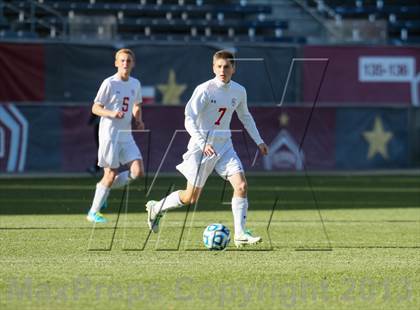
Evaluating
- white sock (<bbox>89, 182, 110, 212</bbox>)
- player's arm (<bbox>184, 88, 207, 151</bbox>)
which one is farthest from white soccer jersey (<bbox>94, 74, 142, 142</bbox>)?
player's arm (<bbox>184, 88, 207, 151</bbox>)

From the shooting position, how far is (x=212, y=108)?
11977mm

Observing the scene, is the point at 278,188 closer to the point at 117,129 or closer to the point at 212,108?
the point at 117,129

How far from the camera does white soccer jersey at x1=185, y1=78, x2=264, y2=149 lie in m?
11.8

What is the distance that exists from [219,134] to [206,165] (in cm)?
36

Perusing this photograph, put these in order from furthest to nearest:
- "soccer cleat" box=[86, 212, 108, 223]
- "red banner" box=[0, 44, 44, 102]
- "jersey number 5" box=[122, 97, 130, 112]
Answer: "red banner" box=[0, 44, 44, 102]
"jersey number 5" box=[122, 97, 130, 112]
"soccer cleat" box=[86, 212, 108, 223]

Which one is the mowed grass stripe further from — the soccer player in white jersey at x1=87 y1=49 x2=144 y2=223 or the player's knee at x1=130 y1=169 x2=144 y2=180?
the player's knee at x1=130 y1=169 x2=144 y2=180

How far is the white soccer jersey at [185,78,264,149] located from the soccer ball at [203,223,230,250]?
0.97 m

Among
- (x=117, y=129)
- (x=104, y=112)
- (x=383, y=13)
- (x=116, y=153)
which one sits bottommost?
(x=116, y=153)

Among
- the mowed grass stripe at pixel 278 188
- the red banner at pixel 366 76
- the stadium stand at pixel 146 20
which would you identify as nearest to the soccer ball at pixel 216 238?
the mowed grass stripe at pixel 278 188

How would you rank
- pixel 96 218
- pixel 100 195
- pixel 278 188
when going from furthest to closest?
1. pixel 278 188
2. pixel 100 195
3. pixel 96 218

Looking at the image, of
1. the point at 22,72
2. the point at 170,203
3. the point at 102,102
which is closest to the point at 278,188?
the point at 102,102

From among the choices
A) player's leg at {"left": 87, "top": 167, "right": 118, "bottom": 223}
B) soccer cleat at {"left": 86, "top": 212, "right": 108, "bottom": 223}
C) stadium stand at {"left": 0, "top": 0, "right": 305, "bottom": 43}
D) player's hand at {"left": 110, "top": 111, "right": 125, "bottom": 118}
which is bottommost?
soccer cleat at {"left": 86, "top": 212, "right": 108, "bottom": 223}

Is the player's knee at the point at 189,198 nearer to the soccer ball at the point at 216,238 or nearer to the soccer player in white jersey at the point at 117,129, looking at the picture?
the soccer ball at the point at 216,238

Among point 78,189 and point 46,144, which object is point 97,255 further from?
point 46,144
